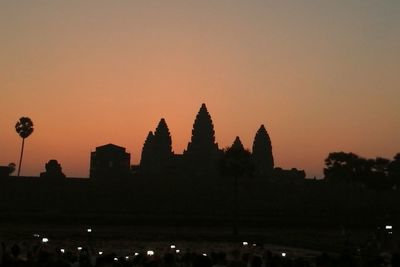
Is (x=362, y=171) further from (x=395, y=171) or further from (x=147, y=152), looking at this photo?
(x=147, y=152)

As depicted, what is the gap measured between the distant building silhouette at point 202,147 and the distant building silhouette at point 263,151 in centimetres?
1295

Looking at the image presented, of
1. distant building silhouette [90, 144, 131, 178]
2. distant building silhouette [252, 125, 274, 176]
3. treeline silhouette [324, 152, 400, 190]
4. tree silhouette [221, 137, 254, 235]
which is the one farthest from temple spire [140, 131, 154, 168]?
tree silhouette [221, 137, 254, 235]

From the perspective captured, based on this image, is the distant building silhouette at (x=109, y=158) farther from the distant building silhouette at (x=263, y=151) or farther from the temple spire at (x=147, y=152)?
the distant building silhouette at (x=263, y=151)

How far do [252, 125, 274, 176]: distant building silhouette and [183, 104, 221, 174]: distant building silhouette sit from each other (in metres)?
12.9

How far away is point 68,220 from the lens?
68.1 metres

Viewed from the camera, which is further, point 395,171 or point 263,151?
point 263,151

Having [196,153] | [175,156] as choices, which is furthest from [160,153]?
[196,153]

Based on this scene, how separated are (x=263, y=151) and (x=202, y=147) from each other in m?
18.3

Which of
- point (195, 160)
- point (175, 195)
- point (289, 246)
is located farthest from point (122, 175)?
point (289, 246)

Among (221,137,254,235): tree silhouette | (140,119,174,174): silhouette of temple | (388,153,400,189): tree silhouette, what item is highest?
(140,119,174,174): silhouette of temple

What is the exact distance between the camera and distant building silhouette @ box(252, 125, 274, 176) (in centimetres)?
14188

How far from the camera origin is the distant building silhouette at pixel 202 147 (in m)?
128

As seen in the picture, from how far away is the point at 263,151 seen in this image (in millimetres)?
142375

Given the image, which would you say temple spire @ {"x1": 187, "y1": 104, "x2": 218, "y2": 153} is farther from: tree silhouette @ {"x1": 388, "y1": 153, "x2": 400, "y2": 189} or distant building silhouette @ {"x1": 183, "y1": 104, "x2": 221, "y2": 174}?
tree silhouette @ {"x1": 388, "y1": 153, "x2": 400, "y2": 189}
